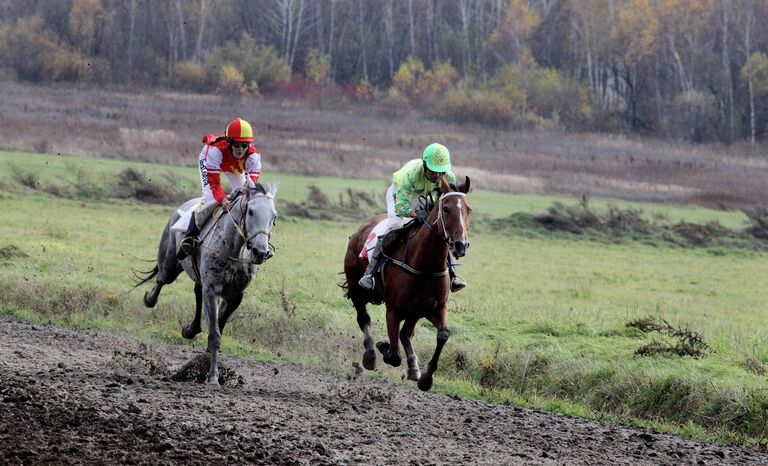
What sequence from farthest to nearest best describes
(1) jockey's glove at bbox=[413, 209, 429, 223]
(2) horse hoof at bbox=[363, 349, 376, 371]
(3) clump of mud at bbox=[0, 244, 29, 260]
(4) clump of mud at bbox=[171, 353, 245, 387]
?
(3) clump of mud at bbox=[0, 244, 29, 260] < (2) horse hoof at bbox=[363, 349, 376, 371] < (4) clump of mud at bbox=[171, 353, 245, 387] < (1) jockey's glove at bbox=[413, 209, 429, 223]

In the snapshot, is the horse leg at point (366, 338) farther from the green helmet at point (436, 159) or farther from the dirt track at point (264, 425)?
the green helmet at point (436, 159)

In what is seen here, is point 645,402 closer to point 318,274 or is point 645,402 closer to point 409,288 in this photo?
point 409,288

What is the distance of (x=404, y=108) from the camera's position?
60.3 m

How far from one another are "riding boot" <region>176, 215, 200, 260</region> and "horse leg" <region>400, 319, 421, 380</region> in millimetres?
2721

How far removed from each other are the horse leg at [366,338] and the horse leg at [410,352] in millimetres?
647

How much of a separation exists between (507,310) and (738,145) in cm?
4101

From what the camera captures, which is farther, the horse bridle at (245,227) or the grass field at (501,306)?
the grass field at (501,306)

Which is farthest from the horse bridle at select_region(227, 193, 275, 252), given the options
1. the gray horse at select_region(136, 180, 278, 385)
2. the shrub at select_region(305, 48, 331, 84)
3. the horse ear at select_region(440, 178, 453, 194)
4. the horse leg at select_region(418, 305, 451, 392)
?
the shrub at select_region(305, 48, 331, 84)

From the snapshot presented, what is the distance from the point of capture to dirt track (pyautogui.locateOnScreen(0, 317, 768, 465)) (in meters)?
7.81

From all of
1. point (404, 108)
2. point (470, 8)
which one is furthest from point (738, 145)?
point (470, 8)

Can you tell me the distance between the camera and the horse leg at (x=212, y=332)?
434 inches

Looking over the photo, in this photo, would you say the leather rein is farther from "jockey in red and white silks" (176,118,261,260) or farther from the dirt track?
"jockey in red and white silks" (176,118,261,260)

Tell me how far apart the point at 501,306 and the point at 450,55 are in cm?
5451

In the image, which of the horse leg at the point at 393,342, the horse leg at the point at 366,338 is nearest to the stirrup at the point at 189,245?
the horse leg at the point at 366,338
